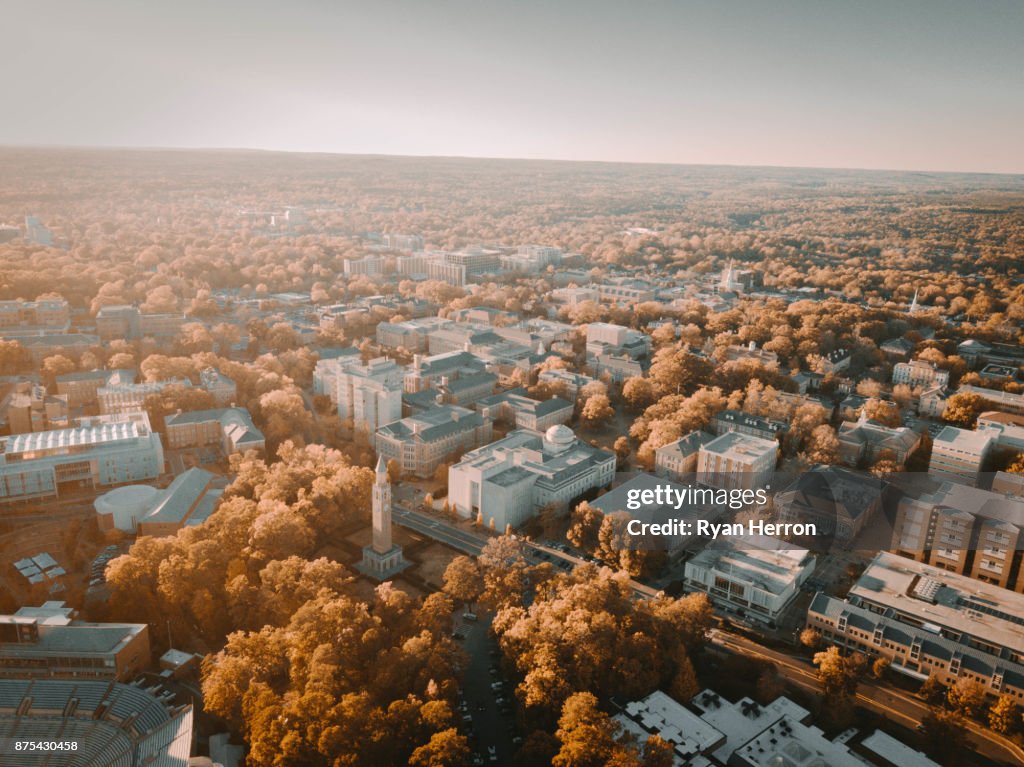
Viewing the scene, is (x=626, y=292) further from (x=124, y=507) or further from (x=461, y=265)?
(x=124, y=507)

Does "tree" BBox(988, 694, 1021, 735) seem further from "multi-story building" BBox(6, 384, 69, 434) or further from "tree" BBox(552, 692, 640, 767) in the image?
"multi-story building" BBox(6, 384, 69, 434)

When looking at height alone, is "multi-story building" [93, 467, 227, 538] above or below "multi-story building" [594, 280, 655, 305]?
below

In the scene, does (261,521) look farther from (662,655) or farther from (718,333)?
(718,333)

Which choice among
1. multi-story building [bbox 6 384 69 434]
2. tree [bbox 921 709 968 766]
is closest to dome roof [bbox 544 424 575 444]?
tree [bbox 921 709 968 766]

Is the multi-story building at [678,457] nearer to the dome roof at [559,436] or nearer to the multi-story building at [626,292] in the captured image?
the dome roof at [559,436]

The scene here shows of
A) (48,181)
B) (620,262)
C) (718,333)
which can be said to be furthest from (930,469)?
(48,181)

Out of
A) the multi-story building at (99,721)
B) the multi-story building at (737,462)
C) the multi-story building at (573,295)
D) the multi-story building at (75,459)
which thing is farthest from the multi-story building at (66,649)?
the multi-story building at (573,295)
